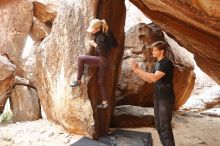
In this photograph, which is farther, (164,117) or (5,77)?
(5,77)

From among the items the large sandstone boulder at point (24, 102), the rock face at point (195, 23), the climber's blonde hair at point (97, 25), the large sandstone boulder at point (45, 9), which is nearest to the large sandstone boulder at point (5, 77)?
the large sandstone boulder at point (24, 102)

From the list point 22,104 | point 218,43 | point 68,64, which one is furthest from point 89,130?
point 22,104

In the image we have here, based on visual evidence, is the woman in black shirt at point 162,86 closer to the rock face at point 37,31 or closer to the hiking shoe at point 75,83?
the hiking shoe at point 75,83

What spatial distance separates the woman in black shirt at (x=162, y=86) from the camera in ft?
17.5

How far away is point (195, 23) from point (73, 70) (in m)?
3.01

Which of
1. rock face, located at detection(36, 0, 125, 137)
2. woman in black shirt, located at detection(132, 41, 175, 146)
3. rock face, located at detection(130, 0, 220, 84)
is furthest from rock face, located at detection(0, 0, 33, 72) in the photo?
woman in black shirt, located at detection(132, 41, 175, 146)

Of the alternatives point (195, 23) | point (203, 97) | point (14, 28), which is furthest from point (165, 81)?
point (203, 97)

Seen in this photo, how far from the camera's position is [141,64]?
10391mm

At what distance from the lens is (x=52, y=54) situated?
28.5 ft

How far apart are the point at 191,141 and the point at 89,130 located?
2486 millimetres

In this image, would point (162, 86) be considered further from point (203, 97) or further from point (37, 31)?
point (203, 97)

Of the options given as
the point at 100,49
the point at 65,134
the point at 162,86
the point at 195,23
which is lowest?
the point at 65,134

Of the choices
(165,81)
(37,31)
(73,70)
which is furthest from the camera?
(37,31)

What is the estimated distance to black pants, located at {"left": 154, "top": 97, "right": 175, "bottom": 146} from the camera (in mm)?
5449
